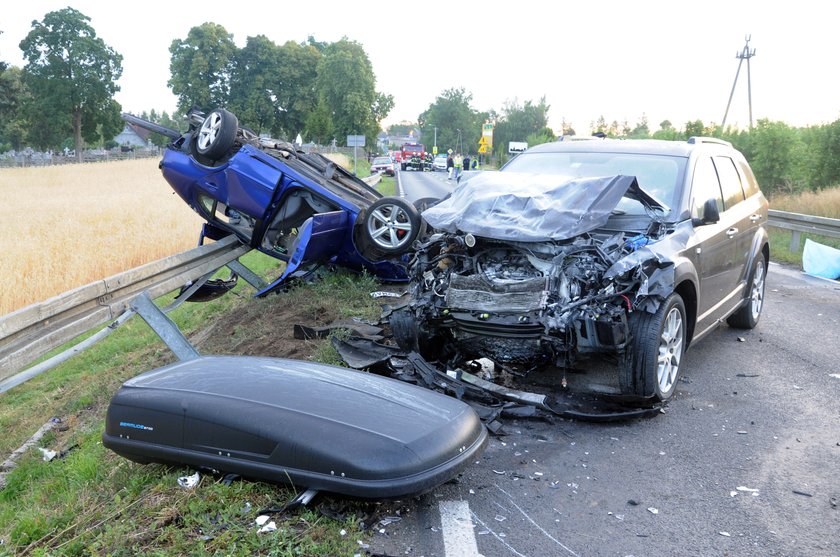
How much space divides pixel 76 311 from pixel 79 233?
40.2ft

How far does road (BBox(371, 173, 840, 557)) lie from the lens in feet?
10.6

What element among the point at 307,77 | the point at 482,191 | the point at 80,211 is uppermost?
the point at 307,77

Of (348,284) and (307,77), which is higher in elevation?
(307,77)

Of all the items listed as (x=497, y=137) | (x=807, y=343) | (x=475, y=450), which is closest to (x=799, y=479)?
(x=475, y=450)

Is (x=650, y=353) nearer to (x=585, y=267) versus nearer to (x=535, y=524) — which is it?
(x=585, y=267)

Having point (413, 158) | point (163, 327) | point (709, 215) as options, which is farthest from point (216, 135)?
point (413, 158)

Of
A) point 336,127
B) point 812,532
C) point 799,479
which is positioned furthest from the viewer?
point 336,127

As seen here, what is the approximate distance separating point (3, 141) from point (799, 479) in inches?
3907

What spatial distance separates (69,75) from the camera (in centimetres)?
7244

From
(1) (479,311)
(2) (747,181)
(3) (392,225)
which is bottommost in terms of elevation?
(1) (479,311)

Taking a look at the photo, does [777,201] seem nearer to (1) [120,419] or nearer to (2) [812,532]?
(2) [812,532]

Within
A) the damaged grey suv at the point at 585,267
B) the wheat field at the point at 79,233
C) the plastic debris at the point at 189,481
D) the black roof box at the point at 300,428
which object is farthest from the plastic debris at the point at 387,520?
the wheat field at the point at 79,233

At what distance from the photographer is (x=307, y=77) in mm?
78688

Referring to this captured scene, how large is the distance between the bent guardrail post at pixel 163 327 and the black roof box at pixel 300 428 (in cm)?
226
